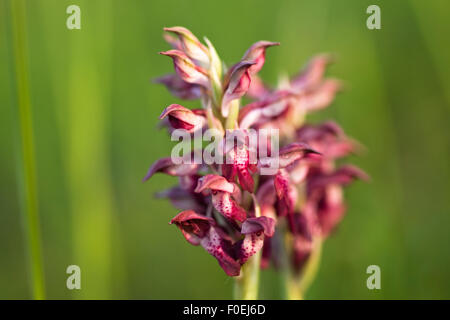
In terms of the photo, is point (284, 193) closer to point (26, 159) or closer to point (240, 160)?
point (240, 160)

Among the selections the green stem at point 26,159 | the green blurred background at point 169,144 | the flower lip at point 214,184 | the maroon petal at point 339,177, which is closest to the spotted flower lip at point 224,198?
the flower lip at point 214,184

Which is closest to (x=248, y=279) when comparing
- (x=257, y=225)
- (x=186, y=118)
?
(x=257, y=225)

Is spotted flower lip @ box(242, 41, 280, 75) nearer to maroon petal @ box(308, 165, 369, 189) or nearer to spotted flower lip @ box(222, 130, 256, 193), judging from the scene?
spotted flower lip @ box(222, 130, 256, 193)

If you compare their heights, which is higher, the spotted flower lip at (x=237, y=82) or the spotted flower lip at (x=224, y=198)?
the spotted flower lip at (x=237, y=82)

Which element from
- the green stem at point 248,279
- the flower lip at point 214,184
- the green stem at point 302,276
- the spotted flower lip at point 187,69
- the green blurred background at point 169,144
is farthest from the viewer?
the green blurred background at point 169,144

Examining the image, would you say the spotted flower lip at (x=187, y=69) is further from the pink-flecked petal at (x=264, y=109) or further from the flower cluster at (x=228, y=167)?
the pink-flecked petal at (x=264, y=109)
